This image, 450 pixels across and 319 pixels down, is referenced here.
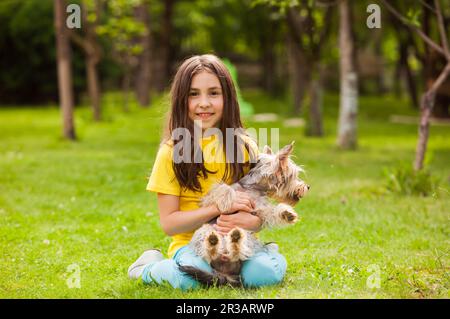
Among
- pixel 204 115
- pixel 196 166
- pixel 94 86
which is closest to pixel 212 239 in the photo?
pixel 196 166

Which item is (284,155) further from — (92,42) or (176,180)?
(92,42)

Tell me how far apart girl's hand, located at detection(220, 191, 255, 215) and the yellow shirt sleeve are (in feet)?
1.53

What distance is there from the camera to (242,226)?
4.51 m

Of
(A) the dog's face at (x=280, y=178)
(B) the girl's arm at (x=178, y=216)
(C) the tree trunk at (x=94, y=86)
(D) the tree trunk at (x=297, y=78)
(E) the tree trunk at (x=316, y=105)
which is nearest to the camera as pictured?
(A) the dog's face at (x=280, y=178)

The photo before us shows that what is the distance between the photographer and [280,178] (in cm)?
450

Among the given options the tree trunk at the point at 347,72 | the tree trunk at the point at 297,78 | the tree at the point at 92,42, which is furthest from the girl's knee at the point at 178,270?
the tree trunk at the point at 297,78

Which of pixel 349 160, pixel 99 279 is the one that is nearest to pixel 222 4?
pixel 349 160

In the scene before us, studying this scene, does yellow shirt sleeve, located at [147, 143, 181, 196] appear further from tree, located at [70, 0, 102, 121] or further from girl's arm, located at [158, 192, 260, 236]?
tree, located at [70, 0, 102, 121]

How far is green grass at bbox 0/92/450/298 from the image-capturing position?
16.3 feet

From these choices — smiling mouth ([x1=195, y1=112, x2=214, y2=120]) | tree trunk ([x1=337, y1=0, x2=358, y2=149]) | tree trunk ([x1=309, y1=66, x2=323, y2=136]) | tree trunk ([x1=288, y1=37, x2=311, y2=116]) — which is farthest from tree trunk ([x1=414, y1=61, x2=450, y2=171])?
tree trunk ([x1=288, y1=37, x2=311, y2=116])

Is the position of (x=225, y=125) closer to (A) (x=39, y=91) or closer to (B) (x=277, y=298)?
(B) (x=277, y=298)

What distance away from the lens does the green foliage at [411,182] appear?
8.82 meters

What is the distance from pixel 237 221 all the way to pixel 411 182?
16.3 feet

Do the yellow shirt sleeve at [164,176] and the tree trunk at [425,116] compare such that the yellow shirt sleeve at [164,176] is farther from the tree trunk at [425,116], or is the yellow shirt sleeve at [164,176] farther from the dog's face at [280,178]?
the tree trunk at [425,116]
